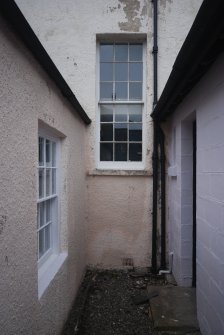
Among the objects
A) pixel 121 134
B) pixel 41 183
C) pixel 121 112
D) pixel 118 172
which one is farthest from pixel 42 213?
pixel 121 112

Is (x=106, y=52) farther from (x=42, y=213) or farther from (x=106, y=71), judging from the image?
(x=42, y=213)

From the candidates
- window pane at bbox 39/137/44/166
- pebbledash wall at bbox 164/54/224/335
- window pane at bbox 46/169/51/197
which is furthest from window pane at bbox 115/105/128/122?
window pane at bbox 39/137/44/166

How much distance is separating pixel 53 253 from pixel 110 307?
1376 millimetres

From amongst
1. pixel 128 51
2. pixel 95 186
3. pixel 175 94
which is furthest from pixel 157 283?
pixel 128 51

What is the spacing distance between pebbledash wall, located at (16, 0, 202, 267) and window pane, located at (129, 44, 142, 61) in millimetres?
264

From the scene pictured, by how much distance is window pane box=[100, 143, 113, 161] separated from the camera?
6.20 meters

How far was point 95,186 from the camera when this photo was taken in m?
5.97

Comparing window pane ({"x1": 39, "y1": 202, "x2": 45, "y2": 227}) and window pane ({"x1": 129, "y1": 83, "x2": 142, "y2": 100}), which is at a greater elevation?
window pane ({"x1": 129, "y1": 83, "x2": 142, "y2": 100})

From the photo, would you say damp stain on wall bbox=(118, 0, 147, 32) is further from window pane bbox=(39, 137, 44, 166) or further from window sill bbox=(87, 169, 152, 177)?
window pane bbox=(39, 137, 44, 166)

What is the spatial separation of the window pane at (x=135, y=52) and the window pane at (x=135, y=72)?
0.42 feet

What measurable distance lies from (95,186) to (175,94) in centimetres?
273

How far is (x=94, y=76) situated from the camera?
6016mm

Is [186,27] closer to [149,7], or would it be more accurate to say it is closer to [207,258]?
[149,7]

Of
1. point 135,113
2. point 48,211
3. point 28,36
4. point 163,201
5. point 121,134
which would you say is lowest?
point 163,201
